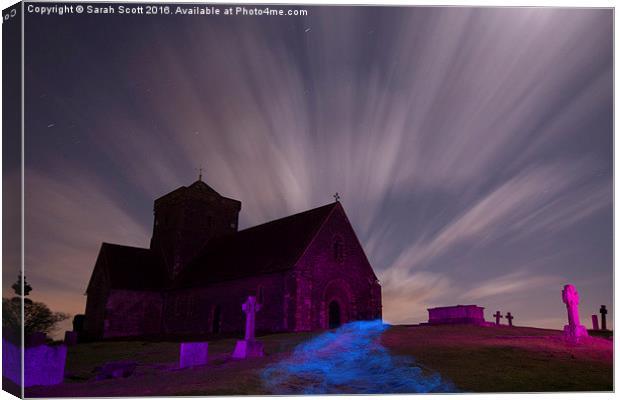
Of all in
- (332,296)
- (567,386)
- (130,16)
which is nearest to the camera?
(567,386)

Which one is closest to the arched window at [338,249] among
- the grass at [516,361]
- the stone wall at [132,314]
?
the grass at [516,361]

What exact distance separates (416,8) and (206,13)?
5.98m

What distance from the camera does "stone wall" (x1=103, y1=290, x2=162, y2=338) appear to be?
116 feet

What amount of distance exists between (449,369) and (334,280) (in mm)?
12860

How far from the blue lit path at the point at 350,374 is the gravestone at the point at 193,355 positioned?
268 centimetres

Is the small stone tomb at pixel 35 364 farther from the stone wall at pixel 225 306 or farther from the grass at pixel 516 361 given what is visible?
the stone wall at pixel 225 306

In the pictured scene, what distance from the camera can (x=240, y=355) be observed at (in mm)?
19719

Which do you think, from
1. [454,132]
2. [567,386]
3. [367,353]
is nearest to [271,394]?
[367,353]

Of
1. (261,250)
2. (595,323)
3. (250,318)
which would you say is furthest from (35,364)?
(595,323)

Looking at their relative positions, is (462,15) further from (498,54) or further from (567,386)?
(567,386)

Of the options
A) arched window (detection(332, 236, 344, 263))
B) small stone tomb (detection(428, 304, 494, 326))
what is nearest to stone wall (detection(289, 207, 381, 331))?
arched window (detection(332, 236, 344, 263))

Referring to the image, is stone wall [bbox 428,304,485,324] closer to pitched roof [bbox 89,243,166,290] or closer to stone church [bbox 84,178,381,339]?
stone church [bbox 84,178,381,339]

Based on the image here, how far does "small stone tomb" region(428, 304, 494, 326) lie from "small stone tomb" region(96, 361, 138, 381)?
12015mm

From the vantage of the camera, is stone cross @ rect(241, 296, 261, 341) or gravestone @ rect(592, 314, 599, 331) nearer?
stone cross @ rect(241, 296, 261, 341)
